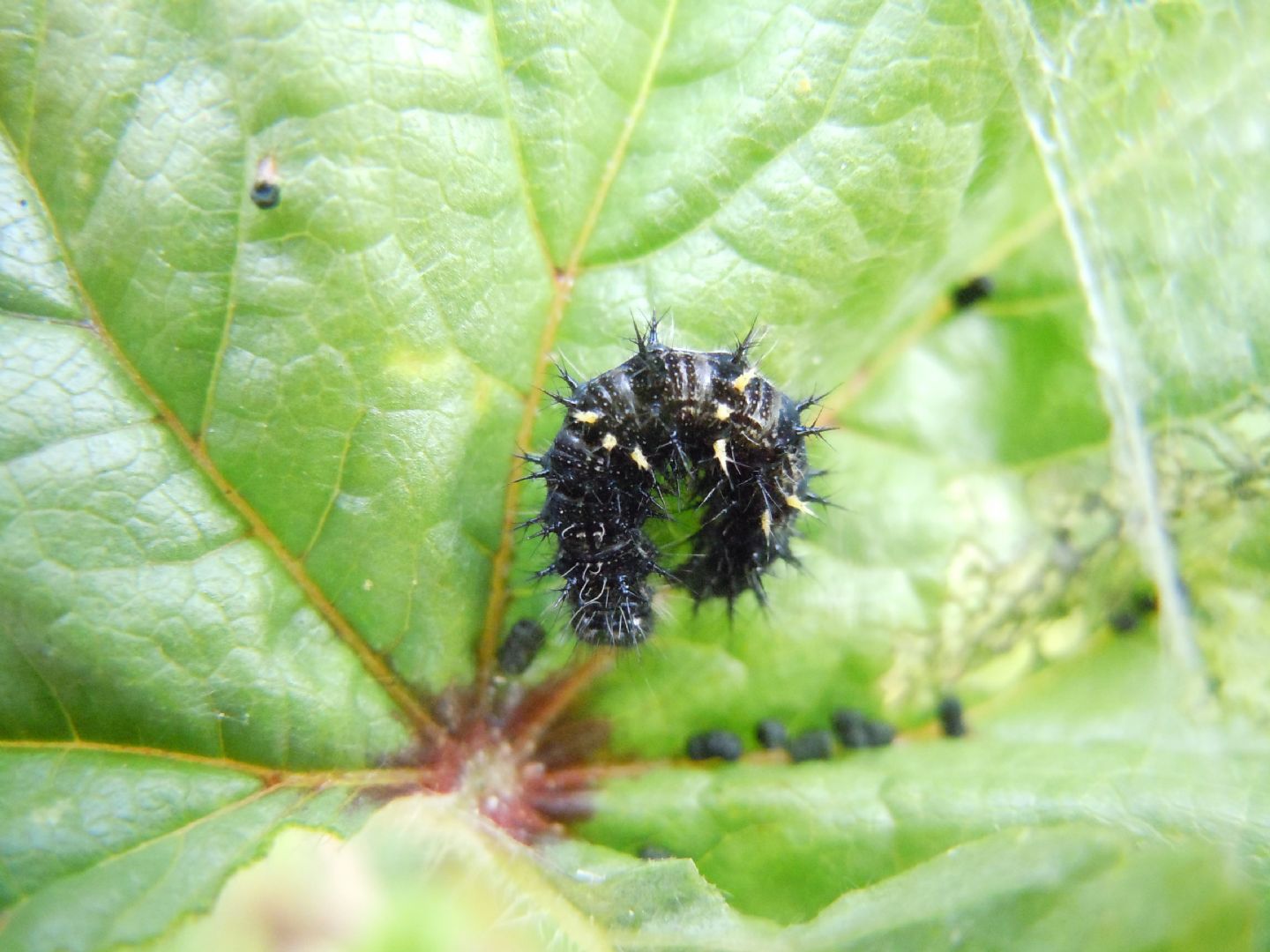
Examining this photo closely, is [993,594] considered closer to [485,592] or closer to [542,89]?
[485,592]

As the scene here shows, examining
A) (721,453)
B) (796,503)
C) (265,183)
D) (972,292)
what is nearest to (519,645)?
(721,453)

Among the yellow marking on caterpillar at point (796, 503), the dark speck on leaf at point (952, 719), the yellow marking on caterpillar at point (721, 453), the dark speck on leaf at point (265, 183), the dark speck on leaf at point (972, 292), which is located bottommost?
the dark speck on leaf at point (952, 719)

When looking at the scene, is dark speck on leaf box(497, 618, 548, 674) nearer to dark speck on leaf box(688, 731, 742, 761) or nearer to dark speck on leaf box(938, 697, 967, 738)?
dark speck on leaf box(688, 731, 742, 761)

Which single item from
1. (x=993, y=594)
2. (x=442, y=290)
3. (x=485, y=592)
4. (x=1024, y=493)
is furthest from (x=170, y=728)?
(x=1024, y=493)

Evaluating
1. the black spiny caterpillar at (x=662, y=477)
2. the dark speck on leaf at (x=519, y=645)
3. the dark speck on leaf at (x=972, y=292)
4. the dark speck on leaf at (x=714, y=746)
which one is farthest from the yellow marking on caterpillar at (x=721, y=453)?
the dark speck on leaf at (x=972, y=292)

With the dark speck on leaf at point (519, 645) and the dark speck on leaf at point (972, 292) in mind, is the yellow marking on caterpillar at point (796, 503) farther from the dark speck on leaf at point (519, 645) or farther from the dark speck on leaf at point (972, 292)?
the dark speck on leaf at point (972, 292)

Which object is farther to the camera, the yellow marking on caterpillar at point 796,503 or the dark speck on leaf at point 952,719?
the dark speck on leaf at point 952,719
